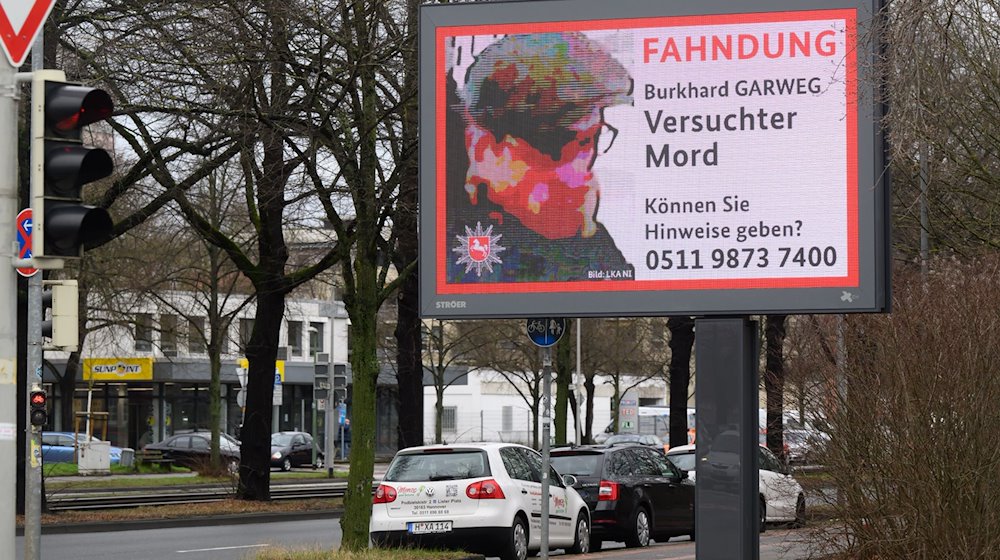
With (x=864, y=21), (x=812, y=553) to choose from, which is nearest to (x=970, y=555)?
(x=812, y=553)

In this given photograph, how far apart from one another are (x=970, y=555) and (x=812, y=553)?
210 cm

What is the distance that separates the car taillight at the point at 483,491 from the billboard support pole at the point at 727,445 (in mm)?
5898

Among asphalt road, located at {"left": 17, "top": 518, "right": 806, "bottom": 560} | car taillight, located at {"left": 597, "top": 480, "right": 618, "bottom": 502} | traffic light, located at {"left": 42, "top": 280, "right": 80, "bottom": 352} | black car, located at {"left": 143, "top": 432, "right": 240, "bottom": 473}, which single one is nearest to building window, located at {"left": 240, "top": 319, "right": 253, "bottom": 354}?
black car, located at {"left": 143, "top": 432, "right": 240, "bottom": 473}

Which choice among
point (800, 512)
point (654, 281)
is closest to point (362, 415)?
point (800, 512)

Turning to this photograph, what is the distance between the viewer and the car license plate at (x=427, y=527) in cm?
1838

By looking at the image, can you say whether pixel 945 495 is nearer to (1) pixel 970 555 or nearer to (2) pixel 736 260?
(1) pixel 970 555

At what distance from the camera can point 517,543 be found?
1878 centimetres

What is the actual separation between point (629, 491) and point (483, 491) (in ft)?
16.1

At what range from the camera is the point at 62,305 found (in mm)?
12266

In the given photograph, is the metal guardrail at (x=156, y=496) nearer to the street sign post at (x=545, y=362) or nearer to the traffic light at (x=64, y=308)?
the street sign post at (x=545, y=362)

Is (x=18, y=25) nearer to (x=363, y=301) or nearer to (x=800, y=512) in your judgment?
(x=800, y=512)

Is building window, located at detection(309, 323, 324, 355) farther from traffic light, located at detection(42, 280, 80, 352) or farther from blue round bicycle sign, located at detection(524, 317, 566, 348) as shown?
traffic light, located at detection(42, 280, 80, 352)

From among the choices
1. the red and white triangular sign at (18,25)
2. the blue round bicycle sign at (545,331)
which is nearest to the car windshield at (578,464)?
the blue round bicycle sign at (545,331)

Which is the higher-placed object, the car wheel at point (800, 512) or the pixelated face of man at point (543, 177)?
the pixelated face of man at point (543, 177)
